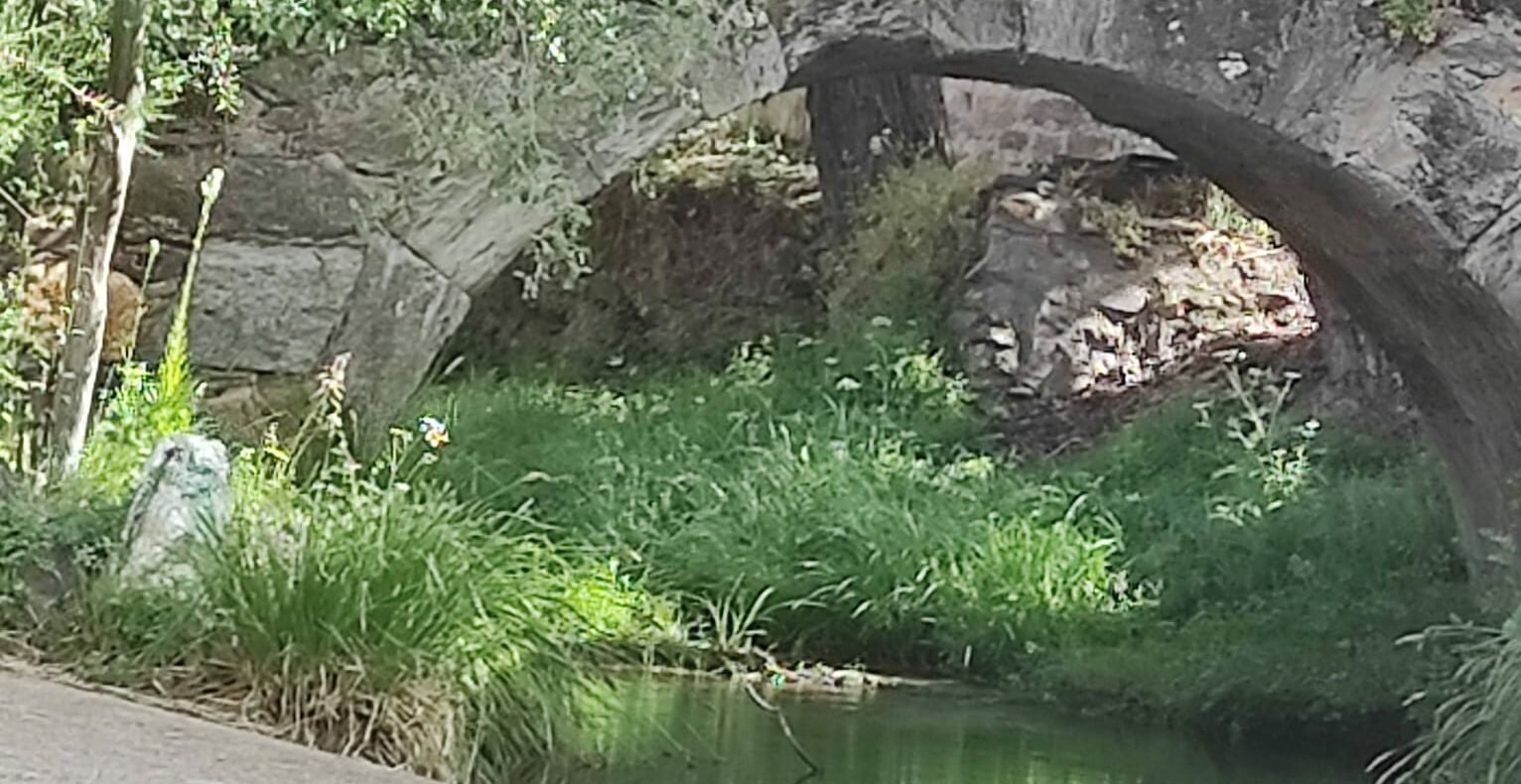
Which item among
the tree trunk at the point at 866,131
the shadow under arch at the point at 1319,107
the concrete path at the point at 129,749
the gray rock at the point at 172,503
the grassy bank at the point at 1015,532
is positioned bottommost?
the concrete path at the point at 129,749

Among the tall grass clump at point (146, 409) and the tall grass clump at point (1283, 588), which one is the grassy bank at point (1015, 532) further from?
the tall grass clump at point (146, 409)

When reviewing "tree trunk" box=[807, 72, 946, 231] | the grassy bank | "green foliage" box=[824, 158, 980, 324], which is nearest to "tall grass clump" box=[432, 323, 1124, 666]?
the grassy bank

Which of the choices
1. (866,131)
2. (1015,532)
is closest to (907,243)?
(866,131)

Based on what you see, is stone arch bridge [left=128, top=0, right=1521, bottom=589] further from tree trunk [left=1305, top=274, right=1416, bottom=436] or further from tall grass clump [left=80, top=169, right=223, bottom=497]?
tree trunk [left=1305, top=274, right=1416, bottom=436]

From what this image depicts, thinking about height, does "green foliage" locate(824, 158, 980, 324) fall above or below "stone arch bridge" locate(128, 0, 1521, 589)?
above

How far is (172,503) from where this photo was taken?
382cm

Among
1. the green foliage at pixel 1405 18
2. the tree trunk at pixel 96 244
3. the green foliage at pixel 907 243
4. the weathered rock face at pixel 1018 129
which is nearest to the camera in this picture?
the tree trunk at pixel 96 244

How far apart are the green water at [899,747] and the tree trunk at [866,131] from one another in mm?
4390

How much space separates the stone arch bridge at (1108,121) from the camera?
14.8ft

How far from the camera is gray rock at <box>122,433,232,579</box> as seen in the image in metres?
3.80

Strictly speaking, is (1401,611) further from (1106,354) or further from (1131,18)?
(1106,354)

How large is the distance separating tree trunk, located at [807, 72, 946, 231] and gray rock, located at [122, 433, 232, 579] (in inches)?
267

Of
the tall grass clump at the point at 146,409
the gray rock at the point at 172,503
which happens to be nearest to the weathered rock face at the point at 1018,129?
the tall grass clump at the point at 146,409

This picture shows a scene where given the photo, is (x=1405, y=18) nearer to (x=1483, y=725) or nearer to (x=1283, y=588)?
(x=1483, y=725)
